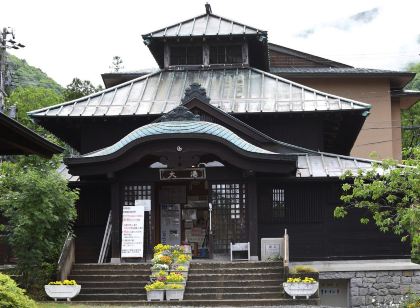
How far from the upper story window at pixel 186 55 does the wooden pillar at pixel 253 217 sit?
910 cm

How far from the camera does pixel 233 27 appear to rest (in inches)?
1172

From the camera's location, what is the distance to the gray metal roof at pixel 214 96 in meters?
25.5

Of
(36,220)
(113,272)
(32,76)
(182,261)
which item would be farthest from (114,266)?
(32,76)

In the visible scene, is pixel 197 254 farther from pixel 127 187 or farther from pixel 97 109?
pixel 97 109

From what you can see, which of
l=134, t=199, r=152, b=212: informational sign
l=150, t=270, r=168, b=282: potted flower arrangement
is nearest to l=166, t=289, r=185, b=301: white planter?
l=150, t=270, r=168, b=282: potted flower arrangement

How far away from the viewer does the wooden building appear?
2200cm

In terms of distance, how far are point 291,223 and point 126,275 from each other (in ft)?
20.7

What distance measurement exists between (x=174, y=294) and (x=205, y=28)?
14701mm

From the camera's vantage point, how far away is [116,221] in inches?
890

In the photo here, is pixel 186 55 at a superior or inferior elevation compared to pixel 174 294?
superior

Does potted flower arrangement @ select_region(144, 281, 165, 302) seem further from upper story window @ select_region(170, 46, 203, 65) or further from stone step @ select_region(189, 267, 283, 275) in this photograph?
upper story window @ select_region(170, 46, 203, 65)

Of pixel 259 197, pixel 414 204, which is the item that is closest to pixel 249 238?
pixel 259 197

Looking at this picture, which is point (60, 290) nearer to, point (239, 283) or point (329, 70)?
point (239, 283)

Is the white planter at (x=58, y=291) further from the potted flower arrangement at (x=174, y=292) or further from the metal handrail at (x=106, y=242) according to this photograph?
the metal handrail at (x=106, y=242)
